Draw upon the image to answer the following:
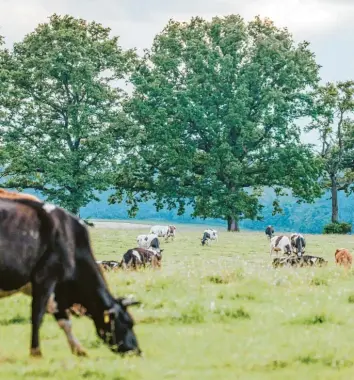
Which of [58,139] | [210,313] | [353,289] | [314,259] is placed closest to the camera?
[210,313]

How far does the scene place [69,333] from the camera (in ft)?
31.8

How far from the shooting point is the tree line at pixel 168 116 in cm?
6250

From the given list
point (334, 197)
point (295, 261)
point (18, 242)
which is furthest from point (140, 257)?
point (334, 197)

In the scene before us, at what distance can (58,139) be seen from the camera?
64750 millimetres

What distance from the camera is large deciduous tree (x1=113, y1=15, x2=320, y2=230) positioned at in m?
66.9

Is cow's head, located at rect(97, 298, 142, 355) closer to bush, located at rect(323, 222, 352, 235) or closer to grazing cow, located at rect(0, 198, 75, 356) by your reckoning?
grazing cow, located at rect(0, 198, 75, 356)

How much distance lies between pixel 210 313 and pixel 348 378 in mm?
4443

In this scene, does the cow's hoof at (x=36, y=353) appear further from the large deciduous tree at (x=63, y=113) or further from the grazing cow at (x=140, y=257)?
the large deciduous tree at (x=63, y=113)

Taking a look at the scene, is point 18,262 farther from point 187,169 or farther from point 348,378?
point 187,169

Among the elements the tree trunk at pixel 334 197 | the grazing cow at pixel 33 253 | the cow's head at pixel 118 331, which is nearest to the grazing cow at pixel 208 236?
the tree trunk at pixel 334 197

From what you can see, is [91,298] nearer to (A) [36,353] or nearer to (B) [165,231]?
(A) [36,353]

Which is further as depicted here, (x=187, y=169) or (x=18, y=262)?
(x=187, y=169)

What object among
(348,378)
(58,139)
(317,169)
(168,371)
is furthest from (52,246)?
(317,169)

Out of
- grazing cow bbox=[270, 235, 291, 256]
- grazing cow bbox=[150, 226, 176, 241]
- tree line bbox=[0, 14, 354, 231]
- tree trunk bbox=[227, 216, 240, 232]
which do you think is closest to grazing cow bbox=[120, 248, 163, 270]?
grazing cow bbox=[270, 235, 291, 256]
